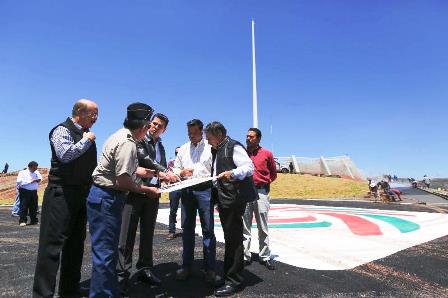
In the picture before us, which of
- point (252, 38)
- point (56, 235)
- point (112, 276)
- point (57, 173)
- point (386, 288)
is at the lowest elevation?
point (386, 288)

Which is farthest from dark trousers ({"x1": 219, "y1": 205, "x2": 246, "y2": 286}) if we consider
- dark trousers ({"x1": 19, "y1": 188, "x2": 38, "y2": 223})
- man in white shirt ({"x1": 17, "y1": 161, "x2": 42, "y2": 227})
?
dark trousers ({"x1": 19, "y1": 188, "x2": 38, "y2": 223})

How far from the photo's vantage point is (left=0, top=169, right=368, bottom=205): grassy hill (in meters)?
25.0

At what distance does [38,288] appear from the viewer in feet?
12.6

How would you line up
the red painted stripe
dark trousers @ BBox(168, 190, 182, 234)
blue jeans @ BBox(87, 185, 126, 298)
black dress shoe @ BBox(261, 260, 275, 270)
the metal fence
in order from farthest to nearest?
the metal fence < the red painted stripe < dark trousers @ BBox(168, 190, 182, 234) < black dress shoe @ BBox(261, 260, 275, 270) < blue jeans @ BBox(87, 185, 126, 298)

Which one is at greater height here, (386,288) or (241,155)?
(241,155)

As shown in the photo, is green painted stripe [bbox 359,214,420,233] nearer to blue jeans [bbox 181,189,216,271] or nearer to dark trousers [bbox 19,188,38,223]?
blue jeans [bbox 181,189,216,271]

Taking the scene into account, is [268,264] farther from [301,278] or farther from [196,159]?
[196,159]

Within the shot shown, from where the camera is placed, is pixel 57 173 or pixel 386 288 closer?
pixel 57 173

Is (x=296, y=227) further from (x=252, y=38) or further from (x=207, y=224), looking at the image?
(x=252, y=38)

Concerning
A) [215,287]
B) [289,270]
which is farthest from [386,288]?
[215,287]

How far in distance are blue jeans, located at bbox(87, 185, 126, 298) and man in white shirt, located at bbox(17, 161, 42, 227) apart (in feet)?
27.5

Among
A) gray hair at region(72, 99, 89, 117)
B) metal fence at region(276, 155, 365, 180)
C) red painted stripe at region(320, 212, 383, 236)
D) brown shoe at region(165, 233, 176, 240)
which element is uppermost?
metal fence at region(276, 155, 365, 180)

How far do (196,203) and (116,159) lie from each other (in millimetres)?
1720

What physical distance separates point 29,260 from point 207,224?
3.04 m
